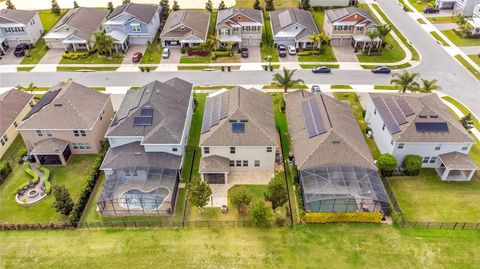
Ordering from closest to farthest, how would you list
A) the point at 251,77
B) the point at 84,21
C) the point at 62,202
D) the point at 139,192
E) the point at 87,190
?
the point at 62,202 → the point at 139,192 → the point at 87,190 → the point at 251,77 → the point at 84,21

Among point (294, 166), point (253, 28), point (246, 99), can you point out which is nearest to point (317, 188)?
point (294, 166)

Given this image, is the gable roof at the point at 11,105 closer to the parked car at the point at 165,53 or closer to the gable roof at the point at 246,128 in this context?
the parked car at the point at 165,53

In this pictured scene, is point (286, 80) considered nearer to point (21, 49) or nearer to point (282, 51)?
point (282, 51)

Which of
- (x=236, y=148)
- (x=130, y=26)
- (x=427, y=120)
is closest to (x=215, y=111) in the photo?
(x=236, y=148)

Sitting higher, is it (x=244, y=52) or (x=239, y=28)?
(x=239, y=28)

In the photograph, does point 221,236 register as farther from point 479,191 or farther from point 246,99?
point 479,191

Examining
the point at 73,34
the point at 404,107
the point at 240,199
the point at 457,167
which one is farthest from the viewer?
the point at 73,34

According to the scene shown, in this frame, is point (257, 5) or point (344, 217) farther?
point (257, 5)

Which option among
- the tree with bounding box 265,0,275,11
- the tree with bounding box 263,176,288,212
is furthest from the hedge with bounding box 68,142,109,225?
the tree with bounding box 265,0,275,11
